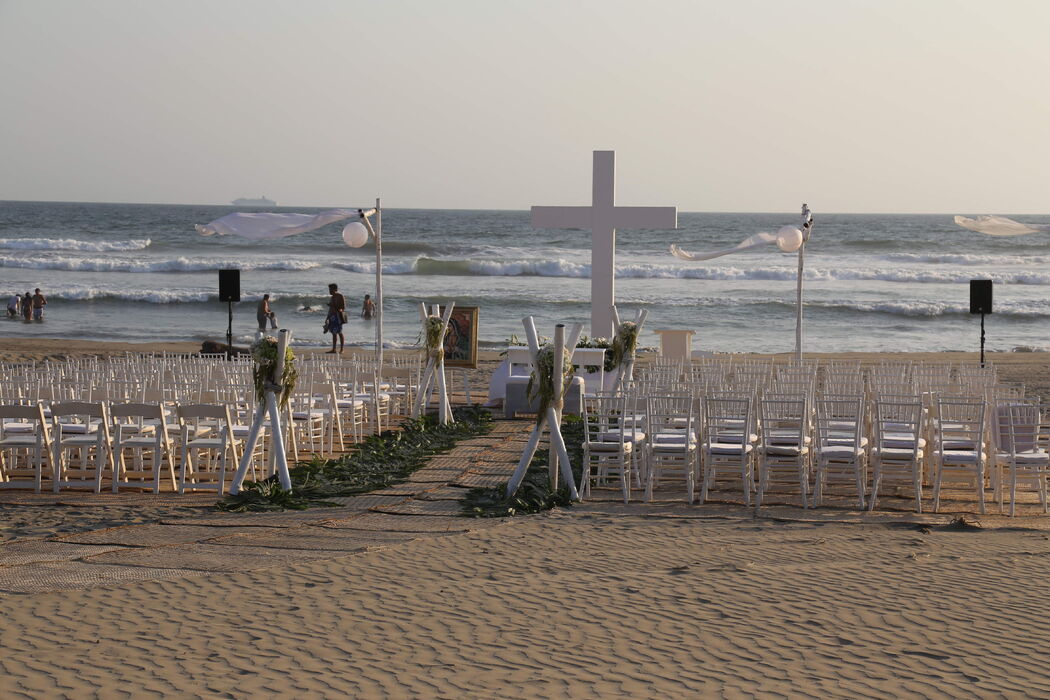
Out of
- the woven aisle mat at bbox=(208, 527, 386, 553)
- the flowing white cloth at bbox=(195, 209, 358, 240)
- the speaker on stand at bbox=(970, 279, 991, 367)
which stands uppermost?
the flowing white cloth at bbox=(195, 209, 358, 240)

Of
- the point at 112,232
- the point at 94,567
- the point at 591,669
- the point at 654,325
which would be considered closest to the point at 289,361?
the point at 94,567

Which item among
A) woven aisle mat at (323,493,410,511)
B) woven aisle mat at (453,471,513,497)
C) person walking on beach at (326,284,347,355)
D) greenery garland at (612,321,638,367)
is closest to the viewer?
woven aisle mat at (323,493,410,511)

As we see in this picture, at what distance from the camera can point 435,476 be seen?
29.5 ft

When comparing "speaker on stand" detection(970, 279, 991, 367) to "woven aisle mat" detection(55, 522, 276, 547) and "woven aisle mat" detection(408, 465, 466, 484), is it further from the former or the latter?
"woven aisle mat" detection(55, 522, 276, 547)

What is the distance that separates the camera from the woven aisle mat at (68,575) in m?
5.61

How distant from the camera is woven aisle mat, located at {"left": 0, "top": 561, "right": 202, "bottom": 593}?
5.61m

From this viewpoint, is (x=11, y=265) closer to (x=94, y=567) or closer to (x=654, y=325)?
(x=654, y=325)

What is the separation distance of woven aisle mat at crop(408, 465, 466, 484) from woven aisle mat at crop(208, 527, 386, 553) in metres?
1.84

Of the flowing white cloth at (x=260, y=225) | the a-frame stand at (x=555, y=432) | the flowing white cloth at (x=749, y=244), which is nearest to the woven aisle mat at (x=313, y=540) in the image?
the a-frame stand at (x=555, y=432)

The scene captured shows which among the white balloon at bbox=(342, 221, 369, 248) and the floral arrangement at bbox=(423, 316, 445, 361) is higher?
the white balloon at bbox=(342, 221, 369, 248)

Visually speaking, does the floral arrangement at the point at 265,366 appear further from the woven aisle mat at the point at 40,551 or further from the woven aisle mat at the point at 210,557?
the woven aisle mat at the point at 40,551

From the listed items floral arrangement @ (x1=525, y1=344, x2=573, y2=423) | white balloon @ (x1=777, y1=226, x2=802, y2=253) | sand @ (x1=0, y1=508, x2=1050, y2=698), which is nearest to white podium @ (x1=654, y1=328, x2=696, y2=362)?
white balloon @ (x1=777, y1=226, x2=802, y2=253)

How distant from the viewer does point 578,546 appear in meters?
6.60

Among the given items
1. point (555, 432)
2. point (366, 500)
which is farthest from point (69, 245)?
point (555, 432)
